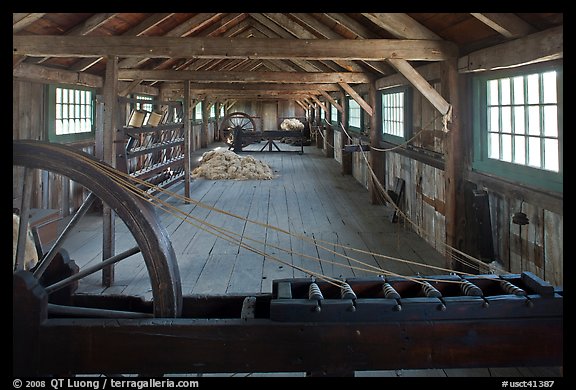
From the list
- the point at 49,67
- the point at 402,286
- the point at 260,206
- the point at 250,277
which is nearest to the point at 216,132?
the point at 260,206

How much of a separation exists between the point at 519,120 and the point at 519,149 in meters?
0.24

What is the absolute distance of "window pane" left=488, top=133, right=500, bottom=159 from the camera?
14.3 ft

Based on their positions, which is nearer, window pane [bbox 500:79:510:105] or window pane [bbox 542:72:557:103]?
window pane [bbox 542:72:557:103]

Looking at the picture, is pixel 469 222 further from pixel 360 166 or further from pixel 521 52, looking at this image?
pixel 360 166

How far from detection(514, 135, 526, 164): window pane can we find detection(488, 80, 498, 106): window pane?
0.49 meters

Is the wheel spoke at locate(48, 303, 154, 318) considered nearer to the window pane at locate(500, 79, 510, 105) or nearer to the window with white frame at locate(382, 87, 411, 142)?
the window pane at locate(500, 79, 510, 105)

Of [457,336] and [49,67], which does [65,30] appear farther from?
[457,336]

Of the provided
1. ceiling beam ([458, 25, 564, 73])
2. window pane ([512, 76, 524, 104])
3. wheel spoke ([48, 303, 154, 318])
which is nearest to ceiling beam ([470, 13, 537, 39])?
ceiling beam ([458, 25, 564, 73])

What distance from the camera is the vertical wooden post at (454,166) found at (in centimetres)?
470

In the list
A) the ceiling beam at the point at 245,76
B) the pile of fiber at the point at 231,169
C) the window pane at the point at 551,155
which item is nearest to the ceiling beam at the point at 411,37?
the window pane at the point at 551,155

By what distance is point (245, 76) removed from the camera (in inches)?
341

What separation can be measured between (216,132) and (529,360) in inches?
885

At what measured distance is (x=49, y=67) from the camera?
236 inches

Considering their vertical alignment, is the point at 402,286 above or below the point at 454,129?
below
